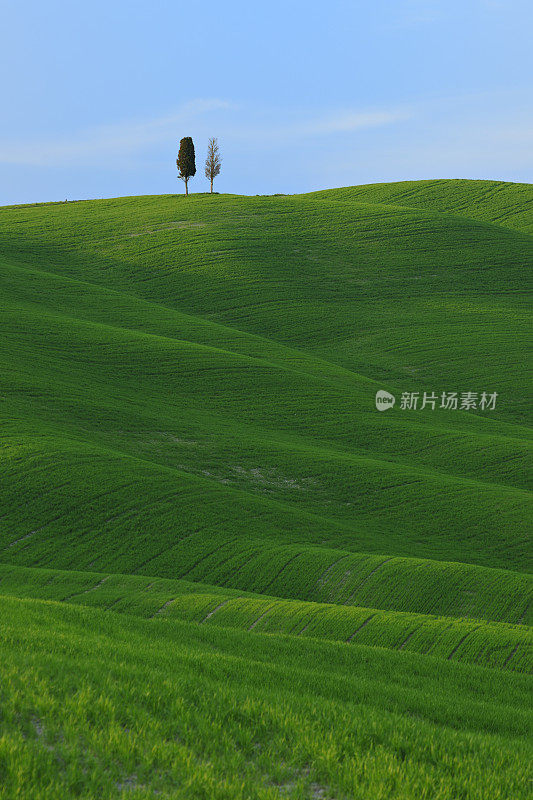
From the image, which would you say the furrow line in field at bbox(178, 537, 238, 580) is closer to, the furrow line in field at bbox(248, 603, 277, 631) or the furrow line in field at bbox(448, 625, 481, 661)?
the furrow line in field at bbox(248, 603, 277, 631)

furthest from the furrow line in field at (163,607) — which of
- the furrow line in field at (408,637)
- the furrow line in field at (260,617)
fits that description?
the furrow line in field at (408,637)

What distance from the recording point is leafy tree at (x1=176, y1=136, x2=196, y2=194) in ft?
389

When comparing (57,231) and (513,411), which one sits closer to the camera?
(513,411)

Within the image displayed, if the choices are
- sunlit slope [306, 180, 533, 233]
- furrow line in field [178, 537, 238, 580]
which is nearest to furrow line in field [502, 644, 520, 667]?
furrow line in field [178, 537, 238, 580]

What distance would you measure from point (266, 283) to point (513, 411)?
114 feet

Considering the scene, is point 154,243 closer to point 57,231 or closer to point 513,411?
point 57,231

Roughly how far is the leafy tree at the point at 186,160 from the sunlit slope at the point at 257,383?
17.7 meters

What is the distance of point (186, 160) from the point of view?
118375 mm

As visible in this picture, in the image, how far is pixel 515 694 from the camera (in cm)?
1180

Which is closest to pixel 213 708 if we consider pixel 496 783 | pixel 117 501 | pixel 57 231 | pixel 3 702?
pixel 3 702

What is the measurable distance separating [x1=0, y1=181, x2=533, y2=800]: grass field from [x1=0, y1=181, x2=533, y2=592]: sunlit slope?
0.22 metres

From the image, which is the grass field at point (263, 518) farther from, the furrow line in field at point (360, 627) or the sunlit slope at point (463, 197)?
the sunlit slope at point (463, 197)

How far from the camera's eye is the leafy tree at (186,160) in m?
119

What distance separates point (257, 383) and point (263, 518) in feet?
72.1
